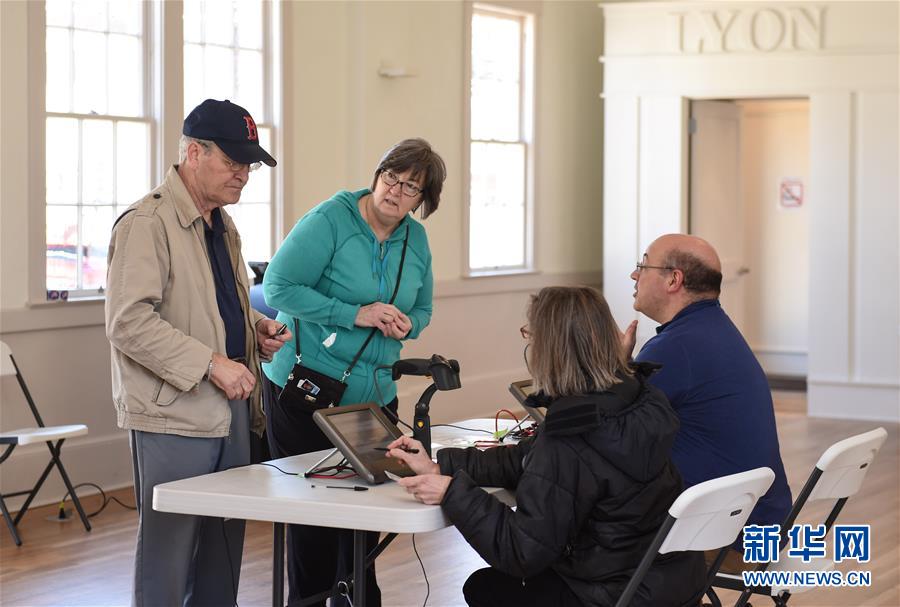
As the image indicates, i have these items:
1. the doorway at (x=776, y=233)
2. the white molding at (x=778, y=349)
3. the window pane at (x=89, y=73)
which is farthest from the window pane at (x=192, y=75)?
the white molding at (x=778, y=349)

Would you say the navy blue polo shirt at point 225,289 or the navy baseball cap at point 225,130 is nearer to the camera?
the navy baseball cap at point 225,130

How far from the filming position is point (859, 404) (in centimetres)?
893

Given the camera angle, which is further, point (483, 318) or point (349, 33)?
point (483, 318)

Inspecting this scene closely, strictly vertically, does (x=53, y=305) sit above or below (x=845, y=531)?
above

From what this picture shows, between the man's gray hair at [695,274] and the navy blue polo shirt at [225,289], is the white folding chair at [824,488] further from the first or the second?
the navy blue polo shirt at [225,289]

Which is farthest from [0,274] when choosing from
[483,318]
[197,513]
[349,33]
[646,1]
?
[646,1]

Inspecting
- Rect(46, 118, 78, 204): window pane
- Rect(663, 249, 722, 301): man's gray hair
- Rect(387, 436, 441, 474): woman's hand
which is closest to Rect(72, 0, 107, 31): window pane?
Rect(46, 118, 78, 204): window pane

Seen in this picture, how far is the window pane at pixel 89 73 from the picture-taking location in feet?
20.5

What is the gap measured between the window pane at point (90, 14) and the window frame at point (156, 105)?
0.85 feet

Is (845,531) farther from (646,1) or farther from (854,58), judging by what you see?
(646,1)

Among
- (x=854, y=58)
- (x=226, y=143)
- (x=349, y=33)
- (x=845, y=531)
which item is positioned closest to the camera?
(x=226, y=143)

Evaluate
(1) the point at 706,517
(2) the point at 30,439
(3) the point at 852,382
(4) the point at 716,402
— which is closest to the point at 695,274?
(4) the point at 716,402

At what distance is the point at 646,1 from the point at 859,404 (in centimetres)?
369

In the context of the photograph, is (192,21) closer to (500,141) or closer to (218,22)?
(218,22)
